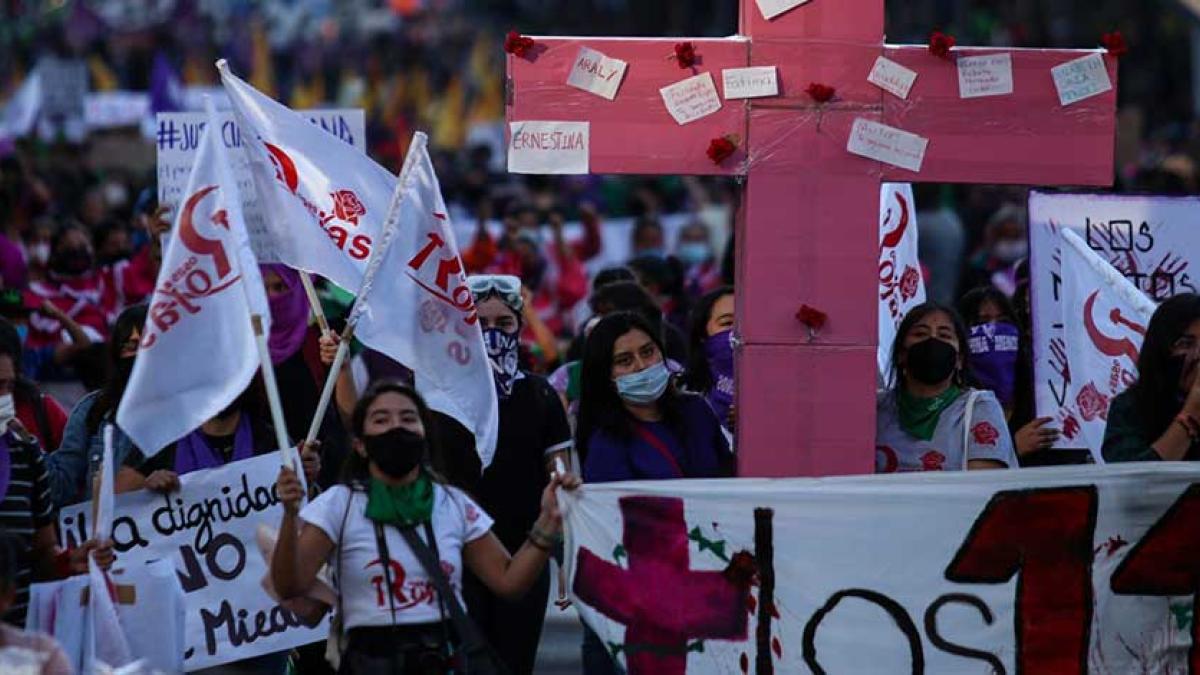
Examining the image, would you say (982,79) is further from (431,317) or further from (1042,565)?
(431,317)

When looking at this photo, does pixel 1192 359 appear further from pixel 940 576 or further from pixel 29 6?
pixel 29 6

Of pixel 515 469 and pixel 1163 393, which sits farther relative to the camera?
pixel 515 469

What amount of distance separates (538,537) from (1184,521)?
1.89 m

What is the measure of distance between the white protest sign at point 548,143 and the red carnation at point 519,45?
20 cm

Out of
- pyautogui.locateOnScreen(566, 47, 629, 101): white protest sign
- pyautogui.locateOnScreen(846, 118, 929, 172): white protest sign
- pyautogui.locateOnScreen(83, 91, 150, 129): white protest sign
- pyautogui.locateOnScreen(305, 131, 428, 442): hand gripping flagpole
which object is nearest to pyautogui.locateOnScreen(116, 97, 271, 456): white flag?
pyautogui.locateOnScreen(305, 131, 428, 442): hand gripping flagpole

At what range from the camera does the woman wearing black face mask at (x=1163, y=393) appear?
25.1ft

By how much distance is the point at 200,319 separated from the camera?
270 inches

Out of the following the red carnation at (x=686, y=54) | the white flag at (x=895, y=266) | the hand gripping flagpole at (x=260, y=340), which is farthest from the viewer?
the white flag at (x=895, y=266)

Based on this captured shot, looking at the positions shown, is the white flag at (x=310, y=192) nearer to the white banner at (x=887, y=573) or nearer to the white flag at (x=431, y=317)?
the white flag at (x=431, y=317)

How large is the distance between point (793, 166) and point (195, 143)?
3.88 m

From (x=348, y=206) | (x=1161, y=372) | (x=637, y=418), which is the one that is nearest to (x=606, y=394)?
(x=637, y=418)

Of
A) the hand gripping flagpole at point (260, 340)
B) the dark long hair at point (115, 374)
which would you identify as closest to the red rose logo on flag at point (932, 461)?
the hand gripping flagpole at point (260, 340)

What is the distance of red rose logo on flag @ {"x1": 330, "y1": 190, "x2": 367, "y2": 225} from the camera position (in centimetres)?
793

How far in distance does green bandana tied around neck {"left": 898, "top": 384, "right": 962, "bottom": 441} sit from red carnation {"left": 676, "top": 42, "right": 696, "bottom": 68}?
128cm
